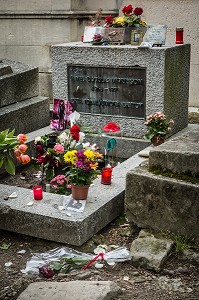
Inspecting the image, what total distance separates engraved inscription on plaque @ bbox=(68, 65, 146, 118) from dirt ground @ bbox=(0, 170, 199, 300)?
2.62 meters

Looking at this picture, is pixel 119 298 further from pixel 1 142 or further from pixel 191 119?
pixel 191 119

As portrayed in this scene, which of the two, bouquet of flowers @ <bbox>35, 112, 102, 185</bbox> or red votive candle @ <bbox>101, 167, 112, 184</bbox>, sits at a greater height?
bouquet of flowers @ <bbox>35, 112, 102, 185</bbox>

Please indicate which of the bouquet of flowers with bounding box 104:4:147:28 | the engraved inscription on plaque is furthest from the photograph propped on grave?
the bouquet of flowers with bounding box 104:4:147:28

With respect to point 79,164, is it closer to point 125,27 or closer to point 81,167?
point 81,167

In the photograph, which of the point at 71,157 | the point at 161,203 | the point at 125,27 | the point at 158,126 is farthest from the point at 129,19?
the point at 161,203

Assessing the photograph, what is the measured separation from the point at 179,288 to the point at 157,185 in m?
0.97

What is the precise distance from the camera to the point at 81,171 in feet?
16.7

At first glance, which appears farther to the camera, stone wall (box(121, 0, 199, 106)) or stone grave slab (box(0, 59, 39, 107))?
stone wall (box(121, 0, 199, 106))

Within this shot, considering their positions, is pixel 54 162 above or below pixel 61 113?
below

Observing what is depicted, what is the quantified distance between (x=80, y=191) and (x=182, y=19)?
5.96 metres

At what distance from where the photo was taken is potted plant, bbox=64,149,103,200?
5.04 metres

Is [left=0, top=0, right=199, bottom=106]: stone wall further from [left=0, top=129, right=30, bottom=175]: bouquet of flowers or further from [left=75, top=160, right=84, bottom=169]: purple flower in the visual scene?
[left=75, top=160, right=84, bottom=169]: purple flower

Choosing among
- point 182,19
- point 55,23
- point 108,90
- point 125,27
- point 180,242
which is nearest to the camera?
point 180,242

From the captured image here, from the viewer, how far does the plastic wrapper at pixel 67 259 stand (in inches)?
185
